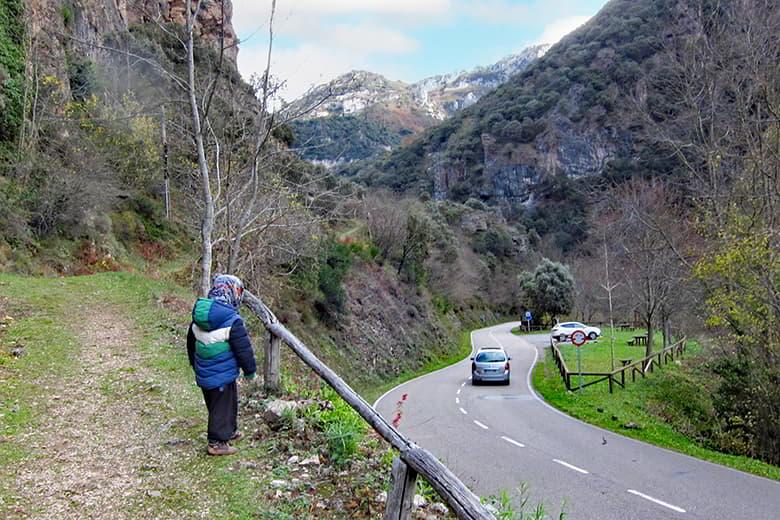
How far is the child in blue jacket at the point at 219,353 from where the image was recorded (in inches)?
197

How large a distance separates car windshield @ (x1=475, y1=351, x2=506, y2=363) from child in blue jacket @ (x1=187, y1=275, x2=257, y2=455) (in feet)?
67.6

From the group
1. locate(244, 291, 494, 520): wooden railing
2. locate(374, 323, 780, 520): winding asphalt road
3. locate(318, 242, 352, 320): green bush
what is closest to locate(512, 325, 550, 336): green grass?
locate(318, 242, 352, 320): green bush

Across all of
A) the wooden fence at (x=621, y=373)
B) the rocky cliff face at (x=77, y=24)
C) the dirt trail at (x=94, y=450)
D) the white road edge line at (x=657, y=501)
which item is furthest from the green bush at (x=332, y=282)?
the white road edge line at (x=657, y=501)

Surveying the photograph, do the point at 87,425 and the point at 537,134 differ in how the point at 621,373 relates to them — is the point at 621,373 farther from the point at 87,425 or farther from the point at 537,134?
the point at 537,134

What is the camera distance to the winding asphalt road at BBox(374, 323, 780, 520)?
892 cm

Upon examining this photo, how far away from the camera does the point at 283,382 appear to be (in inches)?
298

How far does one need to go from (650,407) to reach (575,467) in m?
8.65

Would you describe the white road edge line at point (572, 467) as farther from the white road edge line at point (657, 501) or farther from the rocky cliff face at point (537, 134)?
the rocky cliff face at point (537, 134)

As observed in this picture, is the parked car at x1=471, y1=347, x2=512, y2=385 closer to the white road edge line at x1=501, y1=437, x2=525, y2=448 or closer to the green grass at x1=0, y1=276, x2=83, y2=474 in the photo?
the white road edge line at x1=501, y1=437, x2=525, y2=448

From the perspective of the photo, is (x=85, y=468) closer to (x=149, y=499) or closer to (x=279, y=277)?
(x=149, y=499)

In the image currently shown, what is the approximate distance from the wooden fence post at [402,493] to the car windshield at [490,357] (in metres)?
21.7

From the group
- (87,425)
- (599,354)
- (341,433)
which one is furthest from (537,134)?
(87,425)

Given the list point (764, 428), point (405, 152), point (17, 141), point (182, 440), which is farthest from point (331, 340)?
point (405, 152)

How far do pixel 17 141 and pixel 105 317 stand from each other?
12.3 m
